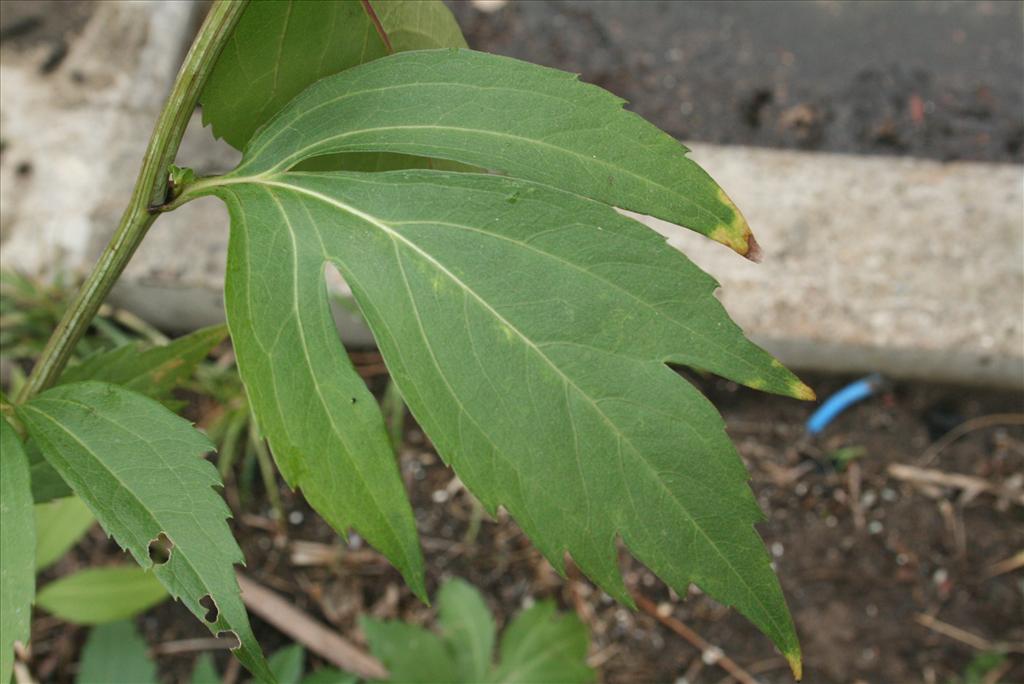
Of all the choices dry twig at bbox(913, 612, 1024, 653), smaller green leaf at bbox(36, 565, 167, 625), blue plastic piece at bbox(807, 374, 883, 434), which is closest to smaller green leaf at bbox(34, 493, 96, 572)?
smaller green leaf at bbox(36, 565, 167, 625)

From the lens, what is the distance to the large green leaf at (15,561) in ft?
2.58

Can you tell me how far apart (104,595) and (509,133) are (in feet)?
4.36

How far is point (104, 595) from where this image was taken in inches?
68.6

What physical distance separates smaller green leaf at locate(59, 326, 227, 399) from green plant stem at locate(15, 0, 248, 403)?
A: 0.23 m

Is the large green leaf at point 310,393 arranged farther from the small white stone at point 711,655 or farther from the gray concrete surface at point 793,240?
the small white stone at point 711,655

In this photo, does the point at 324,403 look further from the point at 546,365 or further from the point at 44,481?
the point at 44,481

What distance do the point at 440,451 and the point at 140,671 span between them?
1.09 m

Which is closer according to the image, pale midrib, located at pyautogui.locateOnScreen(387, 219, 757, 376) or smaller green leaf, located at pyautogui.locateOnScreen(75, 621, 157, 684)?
pale midrib, located at pyautogui.locateOnScreen(387, 219, 757, 376)

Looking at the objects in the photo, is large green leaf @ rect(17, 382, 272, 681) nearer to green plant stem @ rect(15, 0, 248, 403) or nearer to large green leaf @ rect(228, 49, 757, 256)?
green plant stem @ rect(15, 0, 248, 403)

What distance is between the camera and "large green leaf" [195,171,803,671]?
0.78 meters

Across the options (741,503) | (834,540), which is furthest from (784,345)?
(741,503)

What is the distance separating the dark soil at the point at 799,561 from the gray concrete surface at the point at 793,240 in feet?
0.54

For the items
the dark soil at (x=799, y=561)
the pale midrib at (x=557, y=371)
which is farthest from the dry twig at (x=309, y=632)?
the pale midrib at (x=557, y=371)

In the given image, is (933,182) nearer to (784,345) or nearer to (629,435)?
(784,345)
